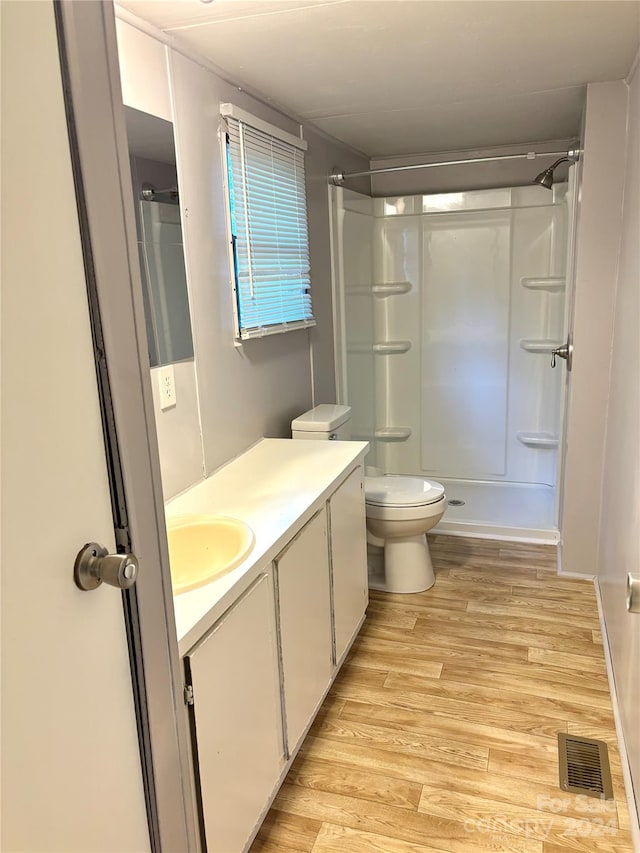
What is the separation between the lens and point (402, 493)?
10.0 feet

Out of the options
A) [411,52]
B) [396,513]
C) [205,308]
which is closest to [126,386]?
[205,308]

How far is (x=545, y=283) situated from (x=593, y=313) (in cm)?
119

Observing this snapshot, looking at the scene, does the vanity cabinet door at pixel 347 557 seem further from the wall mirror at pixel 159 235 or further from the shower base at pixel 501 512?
the shower base at pixel 501 512

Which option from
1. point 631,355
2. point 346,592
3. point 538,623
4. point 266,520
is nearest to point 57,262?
point 266,520

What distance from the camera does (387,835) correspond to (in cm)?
181

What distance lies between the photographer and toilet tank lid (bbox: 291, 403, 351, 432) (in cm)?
283

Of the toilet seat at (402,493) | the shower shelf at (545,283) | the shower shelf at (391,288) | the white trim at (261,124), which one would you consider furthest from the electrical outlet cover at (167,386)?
the shower shelf at (545,283)

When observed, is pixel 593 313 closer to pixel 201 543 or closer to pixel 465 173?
pixel 465 173

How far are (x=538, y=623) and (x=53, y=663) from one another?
2.40 metres

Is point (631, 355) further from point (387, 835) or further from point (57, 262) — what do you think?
point (57, 262)

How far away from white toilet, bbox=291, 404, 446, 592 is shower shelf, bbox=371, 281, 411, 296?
1.46 meters

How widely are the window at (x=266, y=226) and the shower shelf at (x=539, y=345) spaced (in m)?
1.71

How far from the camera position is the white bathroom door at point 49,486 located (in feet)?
2.55

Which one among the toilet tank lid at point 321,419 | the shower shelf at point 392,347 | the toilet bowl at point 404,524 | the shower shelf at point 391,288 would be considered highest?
the shower shelf at point 391,288
